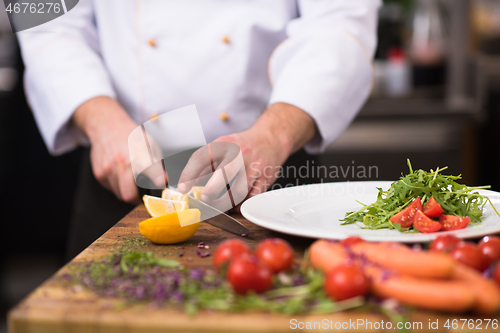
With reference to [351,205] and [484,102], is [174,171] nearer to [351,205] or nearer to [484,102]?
[351,205]

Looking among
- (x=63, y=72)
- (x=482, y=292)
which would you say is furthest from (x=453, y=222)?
(x=63, y=72)

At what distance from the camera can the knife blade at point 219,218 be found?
98 cm

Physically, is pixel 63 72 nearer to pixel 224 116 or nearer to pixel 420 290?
pixel 224 116

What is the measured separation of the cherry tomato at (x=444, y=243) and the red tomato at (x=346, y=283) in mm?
184

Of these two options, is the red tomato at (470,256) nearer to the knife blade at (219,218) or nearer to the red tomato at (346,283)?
the red tomato at (346,283)

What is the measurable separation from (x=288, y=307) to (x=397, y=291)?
14cm

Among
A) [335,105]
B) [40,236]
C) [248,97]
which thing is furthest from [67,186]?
[335,105]

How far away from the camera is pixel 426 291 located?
0.56m

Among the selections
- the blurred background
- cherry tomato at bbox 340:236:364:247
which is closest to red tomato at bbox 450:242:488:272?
cherry tomato at bbox 340:236:364:247

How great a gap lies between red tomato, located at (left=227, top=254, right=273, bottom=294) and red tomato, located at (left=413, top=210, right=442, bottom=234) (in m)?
0.41

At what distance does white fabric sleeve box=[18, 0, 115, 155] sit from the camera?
1.42 meters

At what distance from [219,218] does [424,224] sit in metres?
0.42

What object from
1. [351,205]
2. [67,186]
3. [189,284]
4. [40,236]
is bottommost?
[40,236]

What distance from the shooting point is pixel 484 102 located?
12.5 feet
